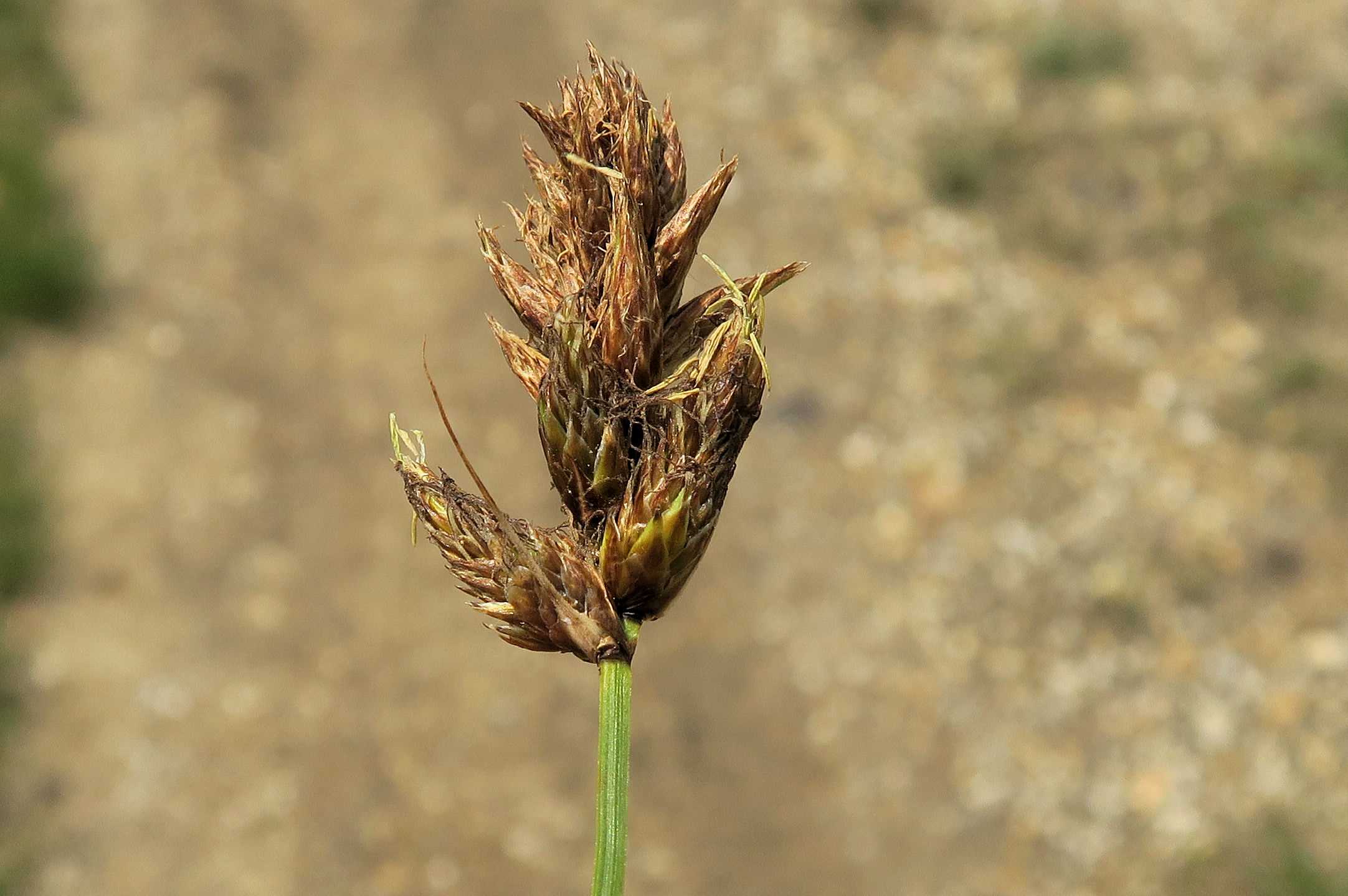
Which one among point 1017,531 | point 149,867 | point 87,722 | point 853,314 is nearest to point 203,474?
point 87,722

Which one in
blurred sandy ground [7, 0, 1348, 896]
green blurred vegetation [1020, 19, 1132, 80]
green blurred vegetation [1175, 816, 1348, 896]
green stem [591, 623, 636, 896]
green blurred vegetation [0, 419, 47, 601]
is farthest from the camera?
green blurred vegetation [1020, 19, 1132, 80]

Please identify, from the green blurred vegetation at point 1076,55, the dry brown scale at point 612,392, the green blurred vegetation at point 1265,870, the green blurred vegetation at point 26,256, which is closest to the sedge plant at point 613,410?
the dry brown scale at point 612,392

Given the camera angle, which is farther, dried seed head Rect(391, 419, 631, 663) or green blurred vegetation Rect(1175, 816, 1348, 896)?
green blurred vegetation Rect(1175, 816, 1348, 896)

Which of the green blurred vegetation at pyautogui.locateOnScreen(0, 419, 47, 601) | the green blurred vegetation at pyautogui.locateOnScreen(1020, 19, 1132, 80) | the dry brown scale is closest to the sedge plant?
the dry brown scale

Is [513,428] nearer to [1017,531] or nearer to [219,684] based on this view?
[219,684]

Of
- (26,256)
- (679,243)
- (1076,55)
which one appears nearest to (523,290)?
(679,243)

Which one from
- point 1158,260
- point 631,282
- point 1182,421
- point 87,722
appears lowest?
point 631,282

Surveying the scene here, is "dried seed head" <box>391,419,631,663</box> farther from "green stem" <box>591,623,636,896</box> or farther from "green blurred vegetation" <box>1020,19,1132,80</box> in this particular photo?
"green blurred vegetation" <box>1020,19,1132,80</box>
